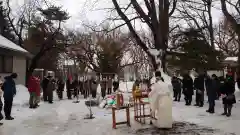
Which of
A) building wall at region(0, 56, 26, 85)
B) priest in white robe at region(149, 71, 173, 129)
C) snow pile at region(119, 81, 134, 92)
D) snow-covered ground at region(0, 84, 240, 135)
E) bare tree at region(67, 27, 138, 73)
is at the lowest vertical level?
snow-covered ground at region(0, 84, 240, 135)

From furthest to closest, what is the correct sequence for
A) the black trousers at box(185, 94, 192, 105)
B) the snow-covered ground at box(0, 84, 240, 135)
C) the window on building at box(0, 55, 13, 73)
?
the window on building at box(0, 55, 13, 73), the black trousers at box(185, 94, 192, 105), the snow-covered ground at box(0, 84, 240, 135)

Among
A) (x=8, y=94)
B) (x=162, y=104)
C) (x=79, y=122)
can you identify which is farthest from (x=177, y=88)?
(x=8, y=94)

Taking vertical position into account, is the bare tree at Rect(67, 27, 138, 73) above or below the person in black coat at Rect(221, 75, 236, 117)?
above

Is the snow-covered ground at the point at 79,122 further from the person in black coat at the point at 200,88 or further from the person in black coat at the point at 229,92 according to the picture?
the person in black coat at the point at 200,88

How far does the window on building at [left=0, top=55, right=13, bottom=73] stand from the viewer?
23341 mm

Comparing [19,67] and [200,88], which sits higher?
[19,67]

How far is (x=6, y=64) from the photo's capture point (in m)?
24.0

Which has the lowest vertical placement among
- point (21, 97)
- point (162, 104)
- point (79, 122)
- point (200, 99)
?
point (79, 122)

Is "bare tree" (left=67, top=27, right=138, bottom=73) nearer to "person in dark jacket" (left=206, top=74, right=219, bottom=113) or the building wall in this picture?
the building wall

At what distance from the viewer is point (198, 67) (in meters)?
21.2

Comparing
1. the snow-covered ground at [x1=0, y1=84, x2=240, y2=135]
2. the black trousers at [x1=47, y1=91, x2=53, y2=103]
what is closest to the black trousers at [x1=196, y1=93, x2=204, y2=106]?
the snow-covered ground at [x1=0, y1=84, x2=240, y2=135]

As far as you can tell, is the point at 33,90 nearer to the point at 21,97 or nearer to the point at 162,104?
the point at 21,97

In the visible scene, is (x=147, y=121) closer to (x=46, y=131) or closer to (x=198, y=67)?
(x=46, y=131)

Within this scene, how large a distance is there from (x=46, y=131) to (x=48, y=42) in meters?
23.6
